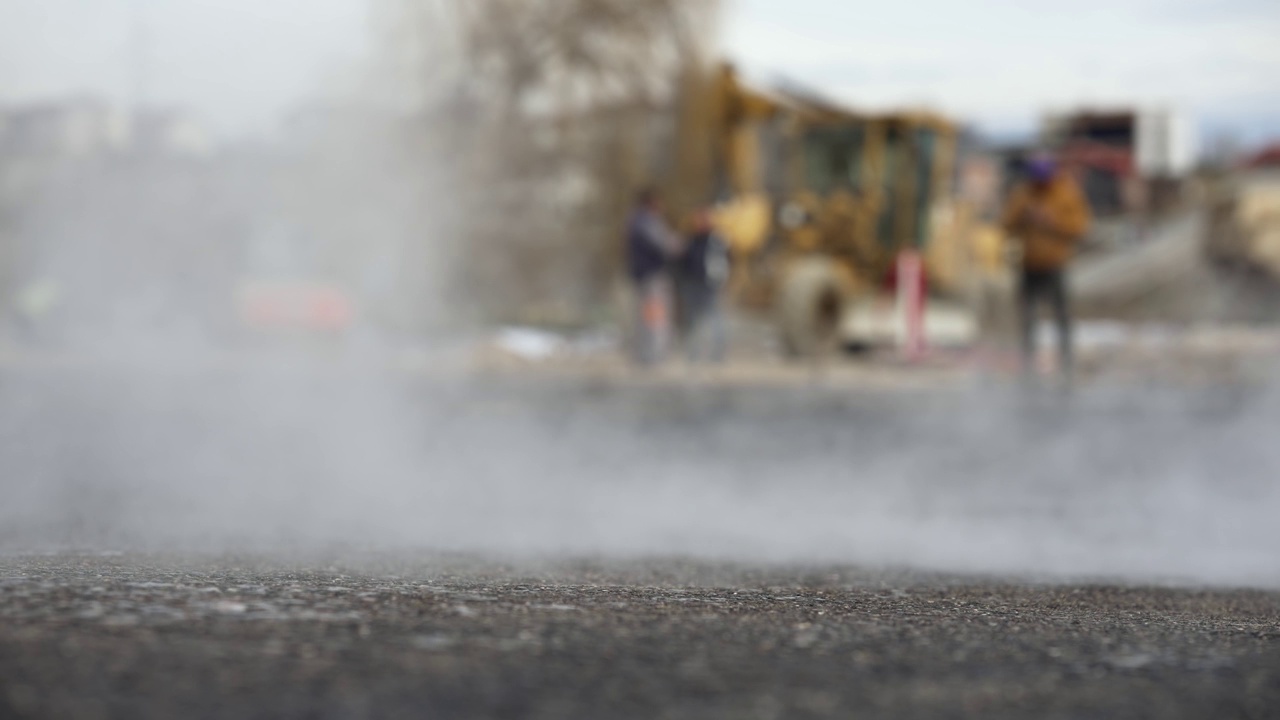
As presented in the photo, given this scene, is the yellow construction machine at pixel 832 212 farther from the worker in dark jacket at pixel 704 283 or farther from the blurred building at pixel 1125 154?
the blurred building at pixel 1125 154

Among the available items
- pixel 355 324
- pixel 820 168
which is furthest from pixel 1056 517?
pixel 355 324

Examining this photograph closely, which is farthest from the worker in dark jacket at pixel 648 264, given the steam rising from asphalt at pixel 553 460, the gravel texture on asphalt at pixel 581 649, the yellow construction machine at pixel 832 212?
the gravel texture on asphalt at pixel 581 649

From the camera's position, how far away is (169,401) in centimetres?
1176

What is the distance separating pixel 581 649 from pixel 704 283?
46.0 feet

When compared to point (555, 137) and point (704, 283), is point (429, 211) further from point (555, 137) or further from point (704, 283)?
point (704, 283)

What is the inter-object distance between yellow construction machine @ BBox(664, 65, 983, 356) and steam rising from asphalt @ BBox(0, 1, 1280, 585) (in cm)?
384

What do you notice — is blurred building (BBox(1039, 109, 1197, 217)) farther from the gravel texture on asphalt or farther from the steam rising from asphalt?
the gravel texture on asphalt

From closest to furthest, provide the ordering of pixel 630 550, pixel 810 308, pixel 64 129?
pixel 630 550
pixel 64 129
pixel 810 308

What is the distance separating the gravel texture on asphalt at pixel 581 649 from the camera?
7.56 ft

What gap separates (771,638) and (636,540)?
296 cm

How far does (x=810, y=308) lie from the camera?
16.8 metres

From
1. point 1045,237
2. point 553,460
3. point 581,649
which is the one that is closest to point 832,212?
point 1045,237

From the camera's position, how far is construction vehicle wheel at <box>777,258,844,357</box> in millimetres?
16703

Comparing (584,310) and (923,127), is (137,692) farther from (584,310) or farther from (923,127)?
(584,310)
